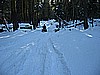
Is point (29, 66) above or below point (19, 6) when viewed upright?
below

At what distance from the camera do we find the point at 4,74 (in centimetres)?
691

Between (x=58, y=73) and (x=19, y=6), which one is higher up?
(x=19, y=6)

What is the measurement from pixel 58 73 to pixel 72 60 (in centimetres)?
192

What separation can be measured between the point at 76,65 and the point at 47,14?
322ft

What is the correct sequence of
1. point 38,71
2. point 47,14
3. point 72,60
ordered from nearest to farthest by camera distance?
point 38,71 → point 72,60 → point 47,14

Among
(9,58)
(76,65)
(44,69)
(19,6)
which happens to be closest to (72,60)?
(76,65)

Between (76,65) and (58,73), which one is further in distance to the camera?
(76,65)

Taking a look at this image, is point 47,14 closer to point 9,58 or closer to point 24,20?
point 24,20

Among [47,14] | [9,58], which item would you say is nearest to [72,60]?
[9,58]

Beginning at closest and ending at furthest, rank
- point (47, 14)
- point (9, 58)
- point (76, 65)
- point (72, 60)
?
point (76, 65), point (72, 60), point (9, 58), point (47, 14)

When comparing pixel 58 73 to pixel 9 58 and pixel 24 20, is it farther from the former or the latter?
pixel 24 20

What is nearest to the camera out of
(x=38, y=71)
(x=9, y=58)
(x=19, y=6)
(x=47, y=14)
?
(x=38, y=71)

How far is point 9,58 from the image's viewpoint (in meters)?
9.30

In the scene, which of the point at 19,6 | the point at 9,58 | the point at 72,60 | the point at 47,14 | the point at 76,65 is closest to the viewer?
the point at 76,65
